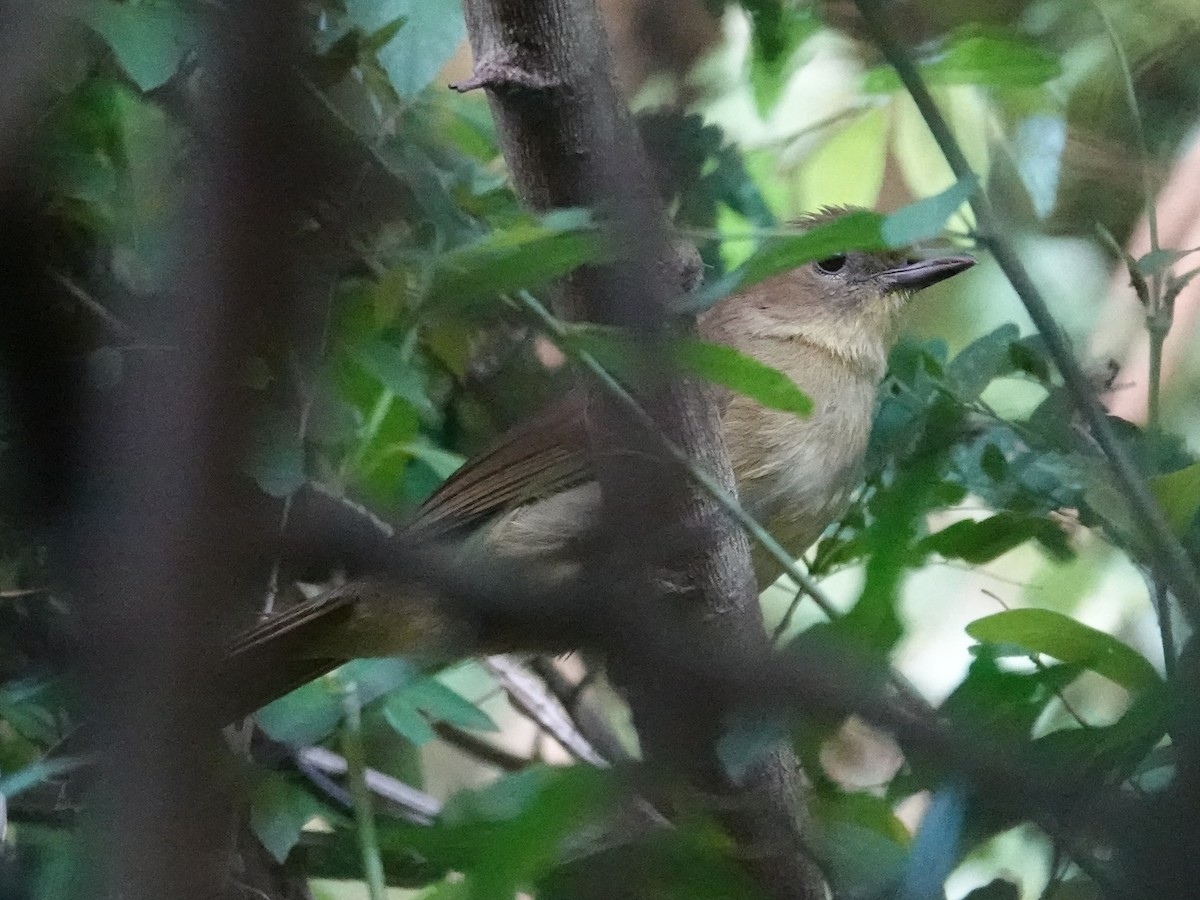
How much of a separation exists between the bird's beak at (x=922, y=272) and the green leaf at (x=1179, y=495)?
1435 mm

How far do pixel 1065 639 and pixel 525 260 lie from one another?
1.90 ft

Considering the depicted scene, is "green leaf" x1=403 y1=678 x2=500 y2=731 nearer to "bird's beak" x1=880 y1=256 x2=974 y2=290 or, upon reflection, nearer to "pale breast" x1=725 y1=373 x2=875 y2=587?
"pale breast" x1=725 y1=373 x2=875 y2=587

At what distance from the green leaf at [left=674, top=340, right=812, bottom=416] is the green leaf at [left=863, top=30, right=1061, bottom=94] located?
0.59m

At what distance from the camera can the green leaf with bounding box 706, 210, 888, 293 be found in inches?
48.5

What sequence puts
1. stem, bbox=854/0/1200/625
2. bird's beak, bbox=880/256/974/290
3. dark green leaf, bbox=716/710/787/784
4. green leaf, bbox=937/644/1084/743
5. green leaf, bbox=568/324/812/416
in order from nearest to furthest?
dark green leaf, bbox=716/710/787/784 → green leaf, bbox=937/644/1084/743 → green leaf, bbox=568/324/812/416 → stem, bbox=854/0/1200/625 → bird's beak, bbox=880/256/974/290

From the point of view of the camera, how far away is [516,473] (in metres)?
2.52

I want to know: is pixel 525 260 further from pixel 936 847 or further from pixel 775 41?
pixel 775 41

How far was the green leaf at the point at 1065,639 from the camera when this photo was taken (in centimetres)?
126

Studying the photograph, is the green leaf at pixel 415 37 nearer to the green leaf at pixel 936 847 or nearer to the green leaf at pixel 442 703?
the green leaf at pixel 442 703

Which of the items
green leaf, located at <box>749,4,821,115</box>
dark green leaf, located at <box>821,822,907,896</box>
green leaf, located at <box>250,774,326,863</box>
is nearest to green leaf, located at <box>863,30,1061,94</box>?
green leaf, located at <box>749,4,821,115</box>

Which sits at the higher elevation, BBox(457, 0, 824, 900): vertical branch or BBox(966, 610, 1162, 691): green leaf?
BBox(457, 0, 824, 900): vertical branch

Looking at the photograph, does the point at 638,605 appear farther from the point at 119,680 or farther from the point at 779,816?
the point at 779,816

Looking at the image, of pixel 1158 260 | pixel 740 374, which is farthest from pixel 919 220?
pixel 1158 260

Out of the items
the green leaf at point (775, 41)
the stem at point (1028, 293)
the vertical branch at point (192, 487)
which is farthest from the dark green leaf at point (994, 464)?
the vertical branch at point (192, 487)
